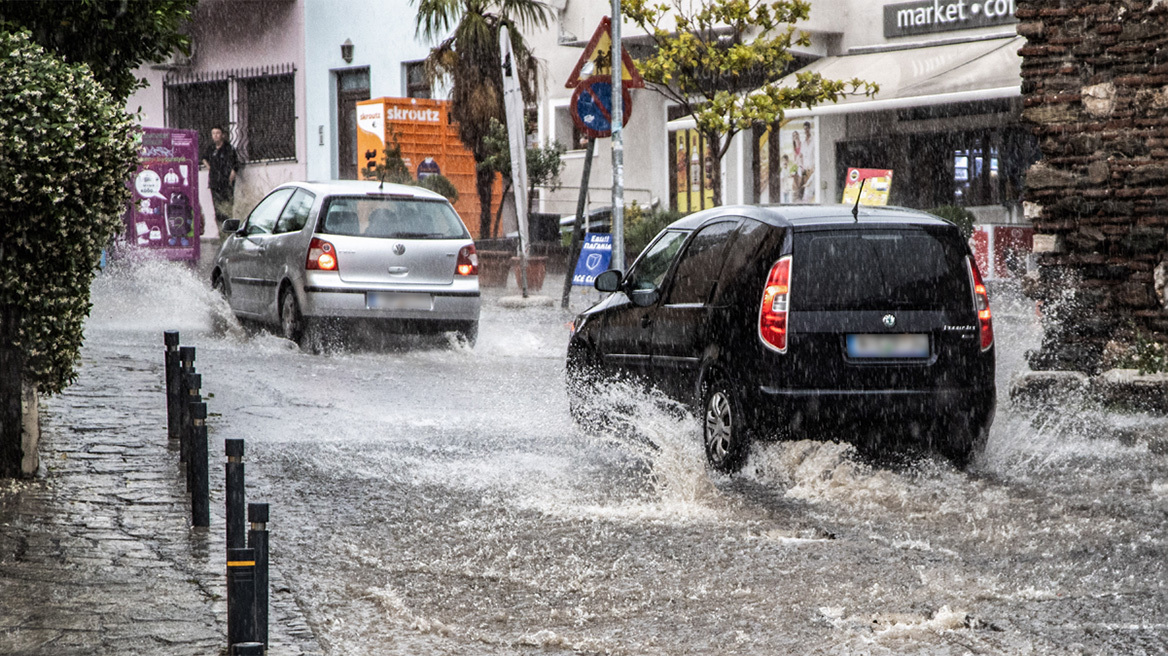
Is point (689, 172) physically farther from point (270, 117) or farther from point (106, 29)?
point (106, 29)

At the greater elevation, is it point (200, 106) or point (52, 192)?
point (200, 106)

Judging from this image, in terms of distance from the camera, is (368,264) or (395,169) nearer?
(368,264)

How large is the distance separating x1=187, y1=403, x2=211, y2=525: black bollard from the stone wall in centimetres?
711

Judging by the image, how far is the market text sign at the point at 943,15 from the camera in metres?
25.9

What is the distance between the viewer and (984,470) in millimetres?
8961

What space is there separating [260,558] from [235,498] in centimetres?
93

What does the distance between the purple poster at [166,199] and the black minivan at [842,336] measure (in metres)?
17.2

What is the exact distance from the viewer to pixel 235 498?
5.82m

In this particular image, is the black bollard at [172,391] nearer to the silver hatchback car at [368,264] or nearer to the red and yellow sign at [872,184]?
the silver hatchback car at [368,264]

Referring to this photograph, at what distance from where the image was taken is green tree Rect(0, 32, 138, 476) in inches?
283

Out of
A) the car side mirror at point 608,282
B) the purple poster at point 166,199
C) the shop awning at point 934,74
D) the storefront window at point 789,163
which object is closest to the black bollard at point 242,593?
the car side mirror at point 608,282

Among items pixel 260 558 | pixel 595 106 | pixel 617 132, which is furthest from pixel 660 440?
pixel 595 106

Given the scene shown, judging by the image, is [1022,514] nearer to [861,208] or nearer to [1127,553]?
[1127,553]

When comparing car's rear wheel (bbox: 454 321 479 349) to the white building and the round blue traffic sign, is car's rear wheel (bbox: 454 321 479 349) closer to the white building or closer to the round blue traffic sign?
the round blue traffic sign
